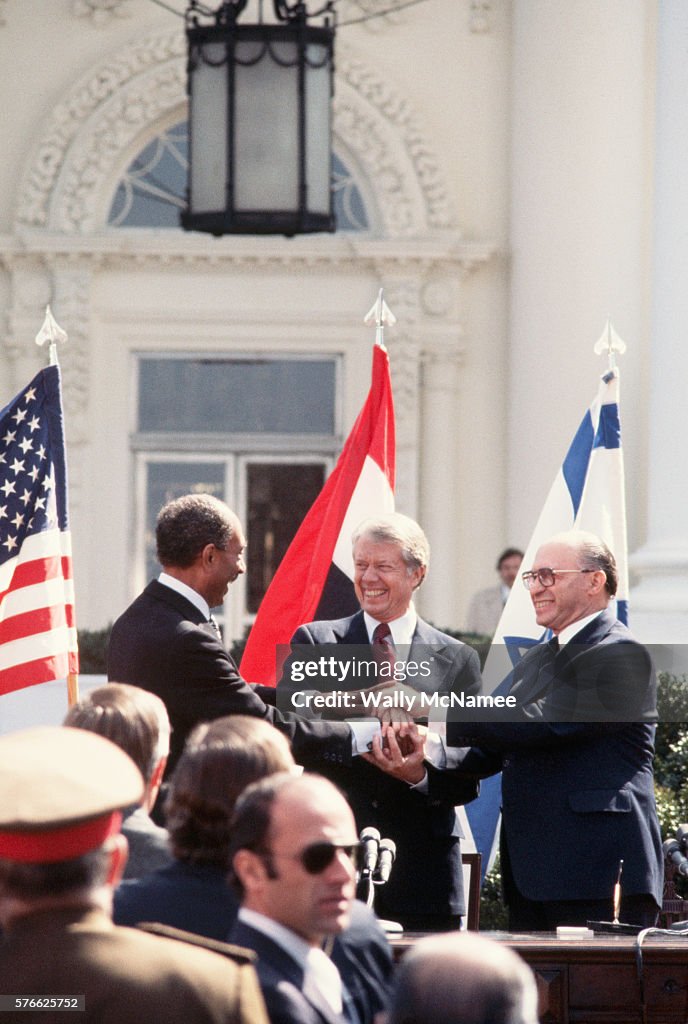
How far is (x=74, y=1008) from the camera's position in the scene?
7.91 feet

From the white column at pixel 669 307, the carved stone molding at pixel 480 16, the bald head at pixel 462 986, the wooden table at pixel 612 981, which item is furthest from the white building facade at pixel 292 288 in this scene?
the bald head at pixel 462 986

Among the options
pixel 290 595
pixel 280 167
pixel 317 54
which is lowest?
pixel 290 595

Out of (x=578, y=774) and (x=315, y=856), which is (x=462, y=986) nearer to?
(x=315, y=856)

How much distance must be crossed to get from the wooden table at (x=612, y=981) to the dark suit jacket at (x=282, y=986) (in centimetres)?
147

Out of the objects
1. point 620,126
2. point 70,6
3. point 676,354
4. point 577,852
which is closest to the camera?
point 577,852

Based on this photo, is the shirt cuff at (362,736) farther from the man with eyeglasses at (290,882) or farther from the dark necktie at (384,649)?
the man with eyeglasses at (290,882)

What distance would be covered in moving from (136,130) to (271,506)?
8.58 feet

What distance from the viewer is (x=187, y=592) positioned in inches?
198

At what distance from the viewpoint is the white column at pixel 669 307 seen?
1044 cm

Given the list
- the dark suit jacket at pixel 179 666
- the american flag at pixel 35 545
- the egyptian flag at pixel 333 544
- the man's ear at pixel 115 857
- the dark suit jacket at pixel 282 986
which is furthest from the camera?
the egyptian flag at pixel 333 544

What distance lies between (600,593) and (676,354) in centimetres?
546

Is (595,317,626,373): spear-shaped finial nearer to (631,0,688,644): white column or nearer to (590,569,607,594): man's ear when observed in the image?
(590,569,607,594): man's ear

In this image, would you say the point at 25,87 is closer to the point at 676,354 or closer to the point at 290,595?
the point at 676,354

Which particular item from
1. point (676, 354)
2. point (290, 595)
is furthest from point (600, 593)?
point (676, 354)
